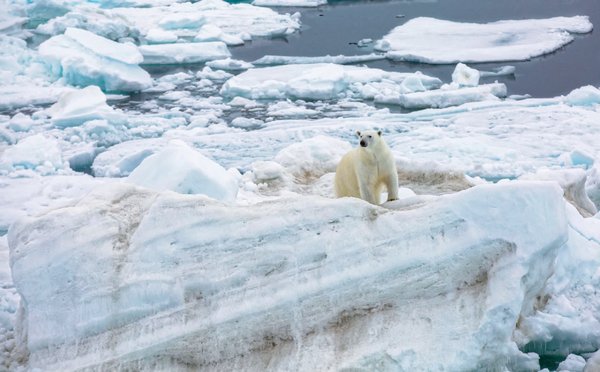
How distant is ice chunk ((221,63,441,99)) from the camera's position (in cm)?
1217

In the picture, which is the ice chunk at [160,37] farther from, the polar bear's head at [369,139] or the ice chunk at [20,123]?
the polar bear's head at [369,139]

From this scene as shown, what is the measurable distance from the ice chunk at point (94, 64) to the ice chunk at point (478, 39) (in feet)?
17.1

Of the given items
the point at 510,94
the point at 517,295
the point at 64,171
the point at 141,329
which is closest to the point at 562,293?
the point at 517,295

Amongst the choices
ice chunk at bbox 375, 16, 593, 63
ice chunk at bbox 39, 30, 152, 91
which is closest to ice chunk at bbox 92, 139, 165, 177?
ice chunk at bbox 39, 30, 152, 91

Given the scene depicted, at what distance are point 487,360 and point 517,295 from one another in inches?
14.2

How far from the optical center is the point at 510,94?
39.3 ft

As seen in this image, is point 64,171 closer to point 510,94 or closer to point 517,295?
point 517,295

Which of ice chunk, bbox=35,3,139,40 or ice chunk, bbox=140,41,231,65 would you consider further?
ice chunk, bbox=35,3,139,40

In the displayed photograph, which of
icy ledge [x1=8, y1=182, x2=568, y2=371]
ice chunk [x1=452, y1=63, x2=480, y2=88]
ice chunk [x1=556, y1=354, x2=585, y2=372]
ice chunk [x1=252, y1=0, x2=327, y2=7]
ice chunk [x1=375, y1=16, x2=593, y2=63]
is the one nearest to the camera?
icy ledge [x1=8, y1=182, x2=568, y2=371]

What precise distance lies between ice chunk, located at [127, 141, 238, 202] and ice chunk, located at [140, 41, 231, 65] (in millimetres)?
10053

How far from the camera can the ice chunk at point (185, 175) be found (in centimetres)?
492

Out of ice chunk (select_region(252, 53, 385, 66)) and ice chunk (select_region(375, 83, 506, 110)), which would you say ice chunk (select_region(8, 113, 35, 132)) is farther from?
ice chunk (select_region(375, 83, 506, 110))

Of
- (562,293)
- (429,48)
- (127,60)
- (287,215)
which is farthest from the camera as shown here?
(429,48)

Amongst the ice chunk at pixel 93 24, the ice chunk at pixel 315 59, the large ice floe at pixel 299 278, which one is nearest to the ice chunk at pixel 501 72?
the ice chunk at pixel 315 59
